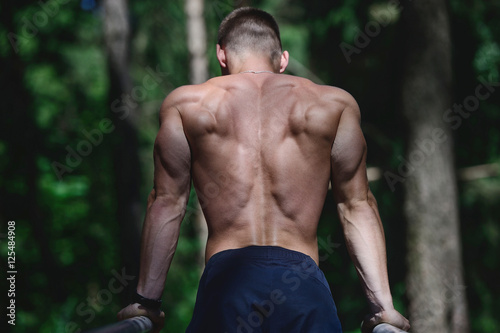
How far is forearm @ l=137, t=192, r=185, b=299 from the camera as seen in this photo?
103 inches

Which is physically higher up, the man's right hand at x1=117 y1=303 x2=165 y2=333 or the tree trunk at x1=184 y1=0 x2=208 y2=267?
the tree trunk at x1=184 y1=0 x2=208 y2=267

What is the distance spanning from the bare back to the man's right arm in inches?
2.4

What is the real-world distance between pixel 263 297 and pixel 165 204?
71 cm

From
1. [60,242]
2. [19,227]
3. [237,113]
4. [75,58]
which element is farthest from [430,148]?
[75,58]

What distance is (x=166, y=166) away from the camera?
2.65 m

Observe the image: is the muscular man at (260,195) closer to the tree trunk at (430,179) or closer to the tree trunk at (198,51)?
the tree trunk at (430,179)

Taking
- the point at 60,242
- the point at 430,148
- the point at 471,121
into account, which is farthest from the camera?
the point at 60,242

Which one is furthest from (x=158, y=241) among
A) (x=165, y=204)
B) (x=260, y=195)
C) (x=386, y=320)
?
(x=386, y=320)

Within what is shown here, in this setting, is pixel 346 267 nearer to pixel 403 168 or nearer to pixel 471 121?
pixel 471 121

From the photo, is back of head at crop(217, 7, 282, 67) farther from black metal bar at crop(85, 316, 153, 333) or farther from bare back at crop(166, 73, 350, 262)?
black metal bar at crop(85, 316, 153, 333)

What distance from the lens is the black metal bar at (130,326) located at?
1.85 meters

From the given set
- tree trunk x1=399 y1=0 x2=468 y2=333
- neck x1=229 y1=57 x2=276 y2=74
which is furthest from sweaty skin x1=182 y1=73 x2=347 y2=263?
tree trunk x1=399 y1=0 x2=468 y2=333

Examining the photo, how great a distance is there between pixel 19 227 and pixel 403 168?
8.65m

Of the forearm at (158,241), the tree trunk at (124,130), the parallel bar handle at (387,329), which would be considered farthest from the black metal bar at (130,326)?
the tree trunk at (124,130)
